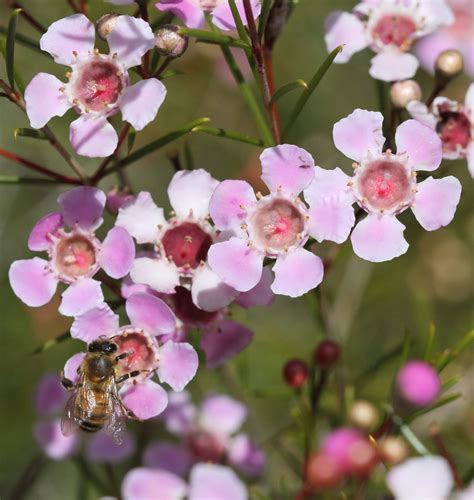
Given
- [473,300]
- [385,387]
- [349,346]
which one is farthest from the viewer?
[473,300]

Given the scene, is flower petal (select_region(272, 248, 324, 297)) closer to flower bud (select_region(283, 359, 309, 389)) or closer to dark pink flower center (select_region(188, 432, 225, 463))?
flower bud (select_region(283, 359, 309, 389))

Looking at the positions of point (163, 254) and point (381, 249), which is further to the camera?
point (163, 254)

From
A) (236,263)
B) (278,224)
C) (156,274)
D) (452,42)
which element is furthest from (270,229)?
(452,42)

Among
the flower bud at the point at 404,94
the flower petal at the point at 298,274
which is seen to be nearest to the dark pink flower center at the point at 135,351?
the flower petal at the point at 298,274

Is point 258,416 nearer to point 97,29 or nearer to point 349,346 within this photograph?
point 349,346

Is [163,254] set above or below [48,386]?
above

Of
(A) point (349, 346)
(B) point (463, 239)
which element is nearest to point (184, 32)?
(A) point (349, 346)
